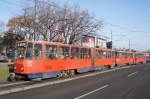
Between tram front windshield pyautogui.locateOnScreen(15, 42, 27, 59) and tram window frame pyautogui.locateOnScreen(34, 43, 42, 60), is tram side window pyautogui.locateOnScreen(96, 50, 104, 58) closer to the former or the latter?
tram window frame pyautogui.locateOnScreen(34, 43, 42, 60)

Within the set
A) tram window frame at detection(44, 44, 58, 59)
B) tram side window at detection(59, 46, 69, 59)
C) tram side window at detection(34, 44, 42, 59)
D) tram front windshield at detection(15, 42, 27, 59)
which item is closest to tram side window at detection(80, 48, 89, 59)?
tram side window at detection(59, 46, 69, 59)

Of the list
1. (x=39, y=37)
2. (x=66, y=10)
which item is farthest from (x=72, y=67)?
(x=66, y=10)

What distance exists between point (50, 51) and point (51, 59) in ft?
2.24

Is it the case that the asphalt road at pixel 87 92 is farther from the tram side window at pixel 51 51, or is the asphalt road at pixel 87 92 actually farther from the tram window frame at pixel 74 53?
the tram window frame at pixel 74 53

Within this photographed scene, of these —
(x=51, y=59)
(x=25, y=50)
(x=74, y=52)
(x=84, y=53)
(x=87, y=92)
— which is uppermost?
(x=25, y=50)

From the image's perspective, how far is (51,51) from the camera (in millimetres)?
25672

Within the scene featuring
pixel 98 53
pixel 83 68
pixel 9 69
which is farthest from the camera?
pixel 98 53

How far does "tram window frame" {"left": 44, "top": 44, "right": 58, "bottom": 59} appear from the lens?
81.7ft

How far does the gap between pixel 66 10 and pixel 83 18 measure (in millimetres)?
4351

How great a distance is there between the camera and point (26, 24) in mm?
53531

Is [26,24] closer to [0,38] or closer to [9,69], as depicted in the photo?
[9,69]

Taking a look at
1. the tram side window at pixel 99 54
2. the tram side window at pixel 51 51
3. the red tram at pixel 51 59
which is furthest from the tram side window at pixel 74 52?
the tram side window at pixel 99 54

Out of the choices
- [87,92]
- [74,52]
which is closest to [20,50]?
[74,52]

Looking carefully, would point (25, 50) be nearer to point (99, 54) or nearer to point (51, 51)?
point (51, 51)
